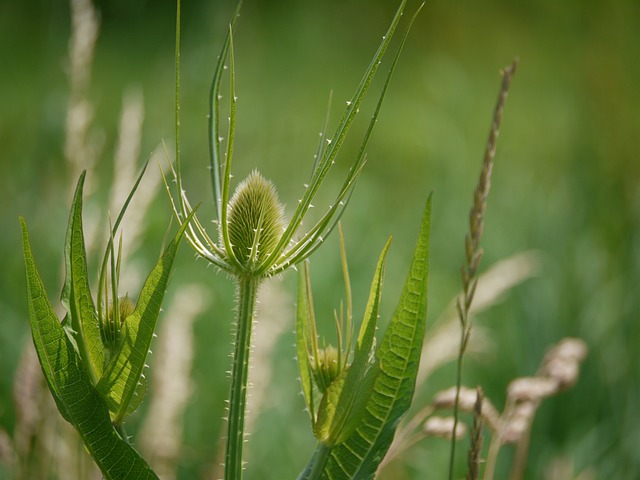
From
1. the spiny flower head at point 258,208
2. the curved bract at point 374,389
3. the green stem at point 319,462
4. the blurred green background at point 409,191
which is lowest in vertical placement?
the green stem at point 319,462

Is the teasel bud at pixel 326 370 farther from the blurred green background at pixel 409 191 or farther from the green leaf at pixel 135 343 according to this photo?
the blurred green background at pixel 409 191

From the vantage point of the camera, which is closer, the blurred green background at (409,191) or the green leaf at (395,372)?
the green leaf at (395,372)

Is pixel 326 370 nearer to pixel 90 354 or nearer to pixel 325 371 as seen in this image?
pixel 325 371

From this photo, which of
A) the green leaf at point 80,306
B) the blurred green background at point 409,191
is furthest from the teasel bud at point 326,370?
the blurred green background at point 409,191

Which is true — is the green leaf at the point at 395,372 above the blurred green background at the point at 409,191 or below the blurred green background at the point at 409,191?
below

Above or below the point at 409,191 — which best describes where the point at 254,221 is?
below

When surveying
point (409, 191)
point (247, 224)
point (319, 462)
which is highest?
point (409, 191)

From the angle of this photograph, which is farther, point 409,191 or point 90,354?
point 409,191

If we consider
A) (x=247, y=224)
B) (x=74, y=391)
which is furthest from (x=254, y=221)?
(x=74, y=391)
